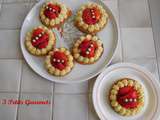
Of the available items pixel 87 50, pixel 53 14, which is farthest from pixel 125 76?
pixel 53 14

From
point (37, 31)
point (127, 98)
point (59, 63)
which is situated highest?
point (37, 31)

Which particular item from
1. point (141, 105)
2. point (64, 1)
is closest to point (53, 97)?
point (141, 105)

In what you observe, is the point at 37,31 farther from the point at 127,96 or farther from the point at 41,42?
the point at 127,96

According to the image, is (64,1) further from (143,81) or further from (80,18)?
(143,81)

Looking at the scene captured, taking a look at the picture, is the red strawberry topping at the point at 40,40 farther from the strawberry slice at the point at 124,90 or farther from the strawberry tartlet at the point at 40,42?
the strawberry slice at the point at 124,90

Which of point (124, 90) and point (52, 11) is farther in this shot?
point (52, 11)

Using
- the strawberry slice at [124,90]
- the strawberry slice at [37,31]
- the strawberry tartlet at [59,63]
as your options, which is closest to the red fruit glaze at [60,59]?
the strawberry tartlet at [59,63]

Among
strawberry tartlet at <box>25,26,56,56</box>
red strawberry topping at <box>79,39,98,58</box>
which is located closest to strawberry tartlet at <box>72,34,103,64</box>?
red strawberry topping at <box>79,39,98,58</box>
